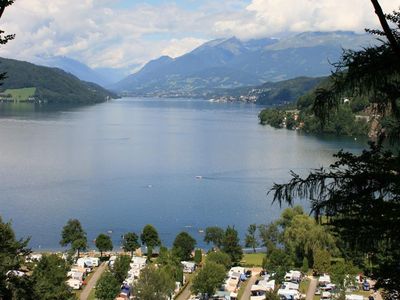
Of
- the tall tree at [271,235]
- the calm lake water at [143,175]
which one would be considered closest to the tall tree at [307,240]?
the tall tree at [271,235]

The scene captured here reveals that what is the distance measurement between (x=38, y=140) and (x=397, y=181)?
57.8 metres

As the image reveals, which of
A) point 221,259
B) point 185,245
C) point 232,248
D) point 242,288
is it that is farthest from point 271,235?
point 242,288

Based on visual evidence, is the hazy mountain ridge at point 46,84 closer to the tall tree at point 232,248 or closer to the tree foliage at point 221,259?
the tall tree at point 232,248

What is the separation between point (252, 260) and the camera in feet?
78.9

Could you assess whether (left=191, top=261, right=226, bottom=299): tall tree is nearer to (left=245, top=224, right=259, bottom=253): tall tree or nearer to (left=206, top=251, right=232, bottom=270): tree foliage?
(left=206, top=251, right=232, bottom=270): tree foliage

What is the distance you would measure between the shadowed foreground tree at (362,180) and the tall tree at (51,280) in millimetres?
8777

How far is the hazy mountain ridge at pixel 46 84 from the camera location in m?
139

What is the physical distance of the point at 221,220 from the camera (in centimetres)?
3019

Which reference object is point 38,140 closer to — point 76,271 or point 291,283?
point 76,271

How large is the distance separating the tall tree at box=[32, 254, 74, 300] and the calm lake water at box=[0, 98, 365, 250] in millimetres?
10259

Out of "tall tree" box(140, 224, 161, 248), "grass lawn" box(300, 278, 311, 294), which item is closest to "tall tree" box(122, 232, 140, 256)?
"tall tree" box(140, 224, 161, 248)

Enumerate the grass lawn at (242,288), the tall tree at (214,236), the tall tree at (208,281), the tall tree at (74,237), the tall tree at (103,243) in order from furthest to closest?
the tall tree at (214,236), the tall tree at (74,237), the tall tree at (103,243), the grass lawn at (242,288), the tall tree at (208,281)

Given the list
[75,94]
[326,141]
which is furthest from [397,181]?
[75,94]

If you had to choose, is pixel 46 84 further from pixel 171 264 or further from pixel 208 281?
pixel 208 281
